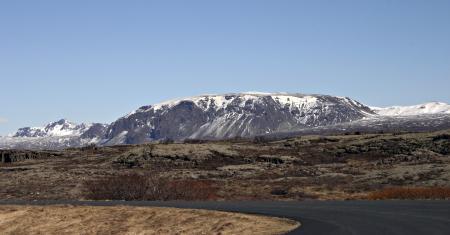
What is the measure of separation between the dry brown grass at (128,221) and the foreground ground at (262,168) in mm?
11900

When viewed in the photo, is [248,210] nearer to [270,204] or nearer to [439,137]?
[270,204]

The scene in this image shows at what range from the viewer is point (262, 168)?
265 feet

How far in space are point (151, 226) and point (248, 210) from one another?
507cm

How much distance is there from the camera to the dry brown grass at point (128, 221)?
93.2 feet

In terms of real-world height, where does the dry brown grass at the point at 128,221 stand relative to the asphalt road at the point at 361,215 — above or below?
below

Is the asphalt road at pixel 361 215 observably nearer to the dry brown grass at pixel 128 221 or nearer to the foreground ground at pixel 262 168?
the dry brown grass at pixel 128 221

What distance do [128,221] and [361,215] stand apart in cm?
1270

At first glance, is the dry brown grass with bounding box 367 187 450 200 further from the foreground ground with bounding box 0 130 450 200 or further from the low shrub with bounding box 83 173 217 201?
the low shrub with bounding box 83 173 217 201

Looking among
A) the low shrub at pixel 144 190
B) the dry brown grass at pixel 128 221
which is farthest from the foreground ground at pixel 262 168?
the dry brown grass at pixel 128 221

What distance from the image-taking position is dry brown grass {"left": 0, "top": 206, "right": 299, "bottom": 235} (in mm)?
28406

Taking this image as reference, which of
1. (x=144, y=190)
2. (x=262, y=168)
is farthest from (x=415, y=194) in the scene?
(x=262, y=168)

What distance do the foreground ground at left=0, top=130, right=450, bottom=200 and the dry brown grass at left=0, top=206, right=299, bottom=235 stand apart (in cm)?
1190

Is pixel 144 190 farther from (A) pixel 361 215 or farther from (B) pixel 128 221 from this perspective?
(A) pixel 361 215

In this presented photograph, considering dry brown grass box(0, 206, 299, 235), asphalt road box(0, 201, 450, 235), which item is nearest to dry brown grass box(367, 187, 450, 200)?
asphalt road box(0, 201, 450, 235)
